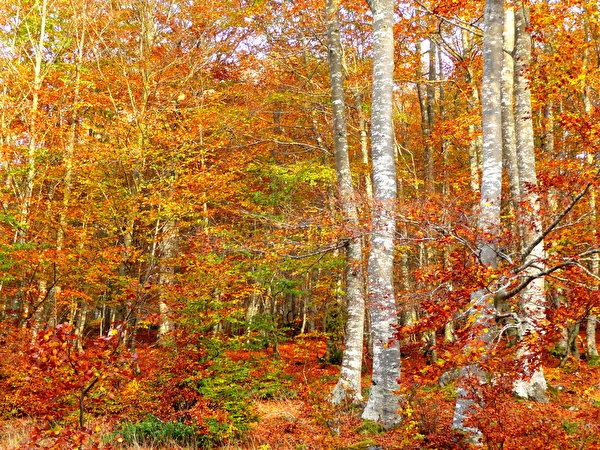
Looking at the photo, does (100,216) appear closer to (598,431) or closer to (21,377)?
(21,377)

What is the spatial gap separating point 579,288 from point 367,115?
41.4 ft

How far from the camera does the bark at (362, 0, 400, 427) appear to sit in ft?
20.7

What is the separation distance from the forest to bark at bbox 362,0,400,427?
4 centimetres

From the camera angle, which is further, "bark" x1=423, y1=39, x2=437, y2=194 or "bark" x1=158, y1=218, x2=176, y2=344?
"bark" x1=423, y1=39, x2=437, y2=194

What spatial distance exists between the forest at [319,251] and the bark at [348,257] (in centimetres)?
5

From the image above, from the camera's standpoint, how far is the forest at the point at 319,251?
4859mm

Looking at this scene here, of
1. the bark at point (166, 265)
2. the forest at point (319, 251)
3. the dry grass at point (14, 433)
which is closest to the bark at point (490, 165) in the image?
the forest at point (319, 251)

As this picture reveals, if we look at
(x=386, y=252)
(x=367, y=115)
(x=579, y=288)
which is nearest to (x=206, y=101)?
(x=367, y=115)

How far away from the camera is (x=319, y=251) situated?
890 centimetres

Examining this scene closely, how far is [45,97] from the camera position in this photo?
1420 centimetres

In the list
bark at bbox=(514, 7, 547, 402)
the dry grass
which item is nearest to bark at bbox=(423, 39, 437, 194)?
bark at bbox=(514, 7, 547, 402)

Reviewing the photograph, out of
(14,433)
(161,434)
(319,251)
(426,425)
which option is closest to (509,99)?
(319,251)

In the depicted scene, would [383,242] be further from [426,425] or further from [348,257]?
[426,425]

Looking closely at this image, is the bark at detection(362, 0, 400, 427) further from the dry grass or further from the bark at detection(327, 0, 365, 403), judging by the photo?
the dry grass
